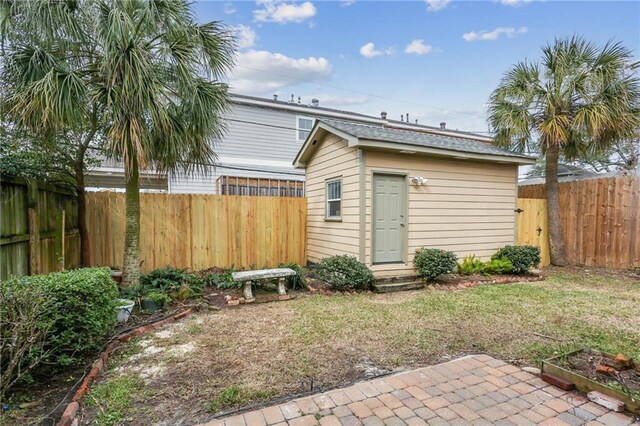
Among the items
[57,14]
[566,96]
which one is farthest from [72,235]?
[566,96]

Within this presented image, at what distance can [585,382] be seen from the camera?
2.55m

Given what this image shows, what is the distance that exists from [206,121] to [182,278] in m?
2.78

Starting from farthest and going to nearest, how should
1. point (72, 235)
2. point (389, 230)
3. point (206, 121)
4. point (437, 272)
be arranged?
point (389, 230) → point (437, 272) → point (72, 235) → point (206, 121)

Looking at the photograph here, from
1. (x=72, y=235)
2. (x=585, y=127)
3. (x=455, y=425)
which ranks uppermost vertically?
(x=585, y=127)

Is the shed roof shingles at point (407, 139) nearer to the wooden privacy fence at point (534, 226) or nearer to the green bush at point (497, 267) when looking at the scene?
the wooden privacy fence at point (534, 226)

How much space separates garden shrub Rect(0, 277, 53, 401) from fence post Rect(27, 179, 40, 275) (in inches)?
73.2

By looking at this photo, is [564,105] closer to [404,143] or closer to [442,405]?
[404,143]

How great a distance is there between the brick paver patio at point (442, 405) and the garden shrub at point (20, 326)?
145 cm

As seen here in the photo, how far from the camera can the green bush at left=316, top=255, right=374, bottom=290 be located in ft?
19.6

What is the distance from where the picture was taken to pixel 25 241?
400 centimetres

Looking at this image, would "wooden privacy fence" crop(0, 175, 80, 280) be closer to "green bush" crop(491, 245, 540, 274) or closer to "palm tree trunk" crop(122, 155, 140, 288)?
"palm tree trunk" crop(122, 155, 140, 288)

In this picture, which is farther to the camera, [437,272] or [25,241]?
[437,272]

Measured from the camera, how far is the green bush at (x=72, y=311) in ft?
8.82

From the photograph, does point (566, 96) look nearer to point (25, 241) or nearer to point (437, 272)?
point (437, 272)
